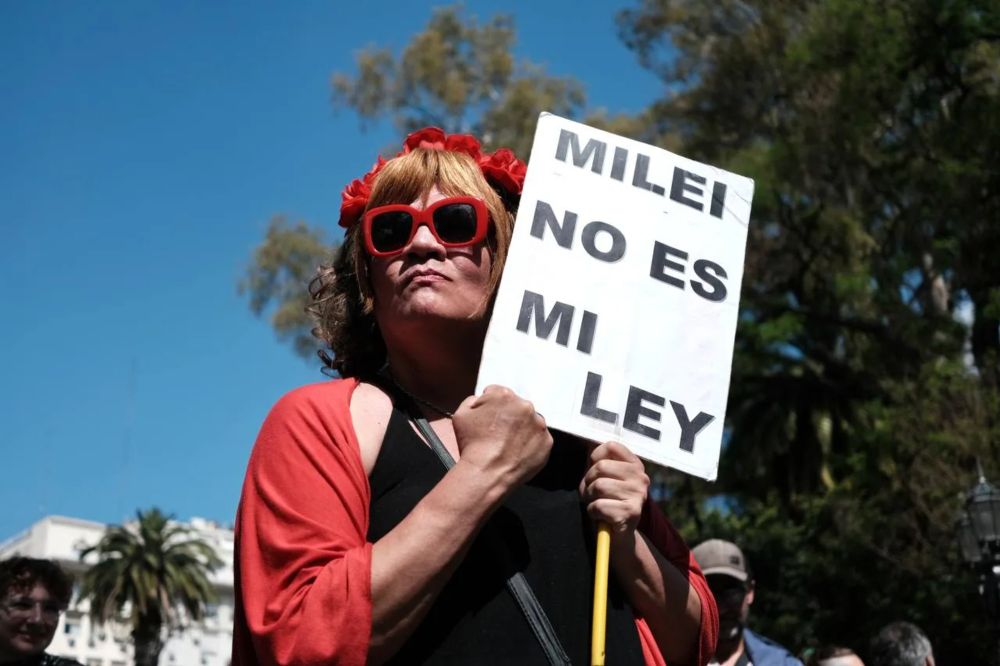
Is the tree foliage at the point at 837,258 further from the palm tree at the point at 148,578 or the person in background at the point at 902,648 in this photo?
the palm tree at the point at 148,578

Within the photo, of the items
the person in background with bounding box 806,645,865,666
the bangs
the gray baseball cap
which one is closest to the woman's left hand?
the bangs

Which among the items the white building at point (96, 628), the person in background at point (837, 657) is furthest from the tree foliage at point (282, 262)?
the white building at point (96, 628)

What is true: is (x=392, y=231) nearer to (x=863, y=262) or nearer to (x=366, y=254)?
(x=366, y=254)

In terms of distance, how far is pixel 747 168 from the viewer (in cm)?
1989

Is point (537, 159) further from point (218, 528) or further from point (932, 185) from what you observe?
point (218, 528)

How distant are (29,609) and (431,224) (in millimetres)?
3057

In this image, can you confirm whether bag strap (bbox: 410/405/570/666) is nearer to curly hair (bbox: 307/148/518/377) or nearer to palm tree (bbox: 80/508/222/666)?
curly hair (bbox: 307/148/518/377)

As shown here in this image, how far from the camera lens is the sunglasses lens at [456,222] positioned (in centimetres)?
237

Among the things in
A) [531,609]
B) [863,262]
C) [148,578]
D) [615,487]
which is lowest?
[531,609]

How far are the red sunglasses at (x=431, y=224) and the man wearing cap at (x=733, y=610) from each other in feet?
9.41

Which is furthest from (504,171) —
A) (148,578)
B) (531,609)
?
(148,578)

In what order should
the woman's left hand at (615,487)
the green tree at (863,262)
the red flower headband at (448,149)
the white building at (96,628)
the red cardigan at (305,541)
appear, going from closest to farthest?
the red cardigan at (305,541)
the woman's left hand at (615,487)
the red flower headband at (448,149)
the green tree at (863,262)
the white building at (96,628)

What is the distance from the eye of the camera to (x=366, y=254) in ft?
8.21

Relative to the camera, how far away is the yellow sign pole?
78.0 inches
